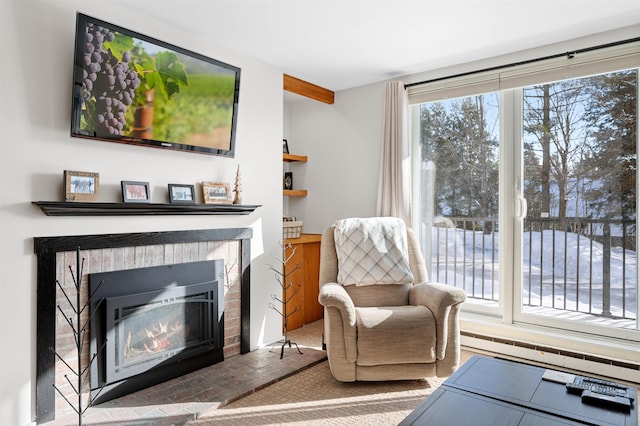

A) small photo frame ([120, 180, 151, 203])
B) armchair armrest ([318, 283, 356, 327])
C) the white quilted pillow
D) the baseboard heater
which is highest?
small photo frame ([120, 180, 151, 203])

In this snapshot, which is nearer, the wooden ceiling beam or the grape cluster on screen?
the grape cluster on screen

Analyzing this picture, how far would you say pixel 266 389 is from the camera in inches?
103

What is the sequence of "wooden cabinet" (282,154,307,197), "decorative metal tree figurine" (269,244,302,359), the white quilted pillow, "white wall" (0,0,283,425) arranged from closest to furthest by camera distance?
"white wall" (0,0,283,425), the white quilted pillow, "decorative metal tree figurine" (269,244,302,359), "wooden cabinet" (282,154,307,197)

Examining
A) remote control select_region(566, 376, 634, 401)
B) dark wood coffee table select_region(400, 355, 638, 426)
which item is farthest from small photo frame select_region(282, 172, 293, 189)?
remote control select_region(566, 376, 634, 401)

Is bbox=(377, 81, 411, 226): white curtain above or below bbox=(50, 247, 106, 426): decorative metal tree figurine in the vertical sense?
above

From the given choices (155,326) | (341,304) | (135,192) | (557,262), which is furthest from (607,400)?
(135,192)

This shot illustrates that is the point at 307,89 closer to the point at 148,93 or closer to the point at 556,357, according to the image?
the point at 148,93

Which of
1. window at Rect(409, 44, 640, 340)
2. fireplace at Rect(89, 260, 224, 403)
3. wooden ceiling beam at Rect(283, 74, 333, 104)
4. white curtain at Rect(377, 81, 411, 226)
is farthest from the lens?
wooden ceiling beam at Rect(283, 74, 333, 104)

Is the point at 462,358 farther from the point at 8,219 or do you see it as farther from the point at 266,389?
the point at 8,219

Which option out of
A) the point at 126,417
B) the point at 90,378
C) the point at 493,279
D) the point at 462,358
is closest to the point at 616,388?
the point at 462,358

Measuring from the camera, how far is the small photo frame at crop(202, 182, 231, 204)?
2.88m

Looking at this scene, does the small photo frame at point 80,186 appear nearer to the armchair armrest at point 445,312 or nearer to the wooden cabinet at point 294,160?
the wooden cabinet at point 294,160

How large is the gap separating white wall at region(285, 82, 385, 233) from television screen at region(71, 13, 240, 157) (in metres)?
1.47

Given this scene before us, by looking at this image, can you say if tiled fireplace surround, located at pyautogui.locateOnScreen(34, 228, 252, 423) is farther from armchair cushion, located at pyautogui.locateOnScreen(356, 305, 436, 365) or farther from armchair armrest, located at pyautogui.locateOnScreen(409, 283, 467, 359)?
armchair armrest, located at pyautogui.locateOnScreen(409, 283, 467, 359)
